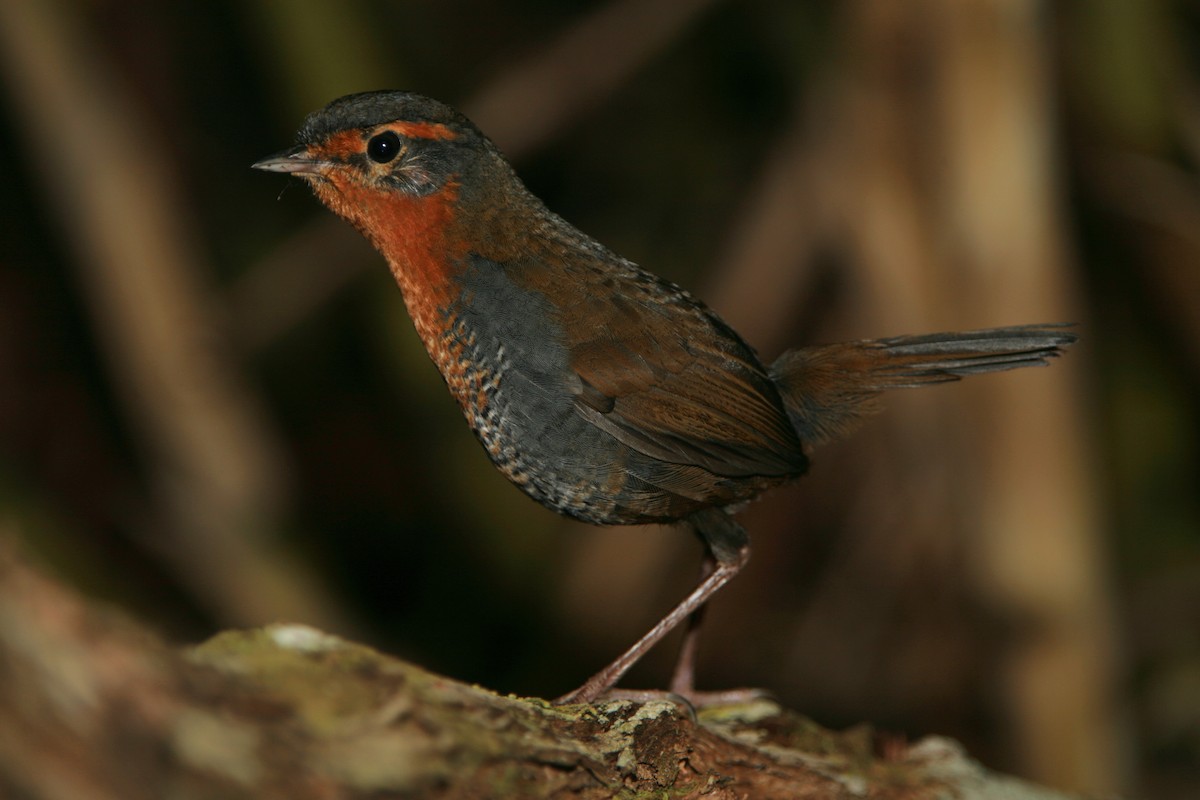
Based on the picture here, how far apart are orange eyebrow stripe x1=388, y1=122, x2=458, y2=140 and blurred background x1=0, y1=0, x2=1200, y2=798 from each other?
1.85 metres

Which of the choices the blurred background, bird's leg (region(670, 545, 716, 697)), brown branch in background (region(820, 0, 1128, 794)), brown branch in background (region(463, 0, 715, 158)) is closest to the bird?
bird's leg (region(670, 545, 716, 697))

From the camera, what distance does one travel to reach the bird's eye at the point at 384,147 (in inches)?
130

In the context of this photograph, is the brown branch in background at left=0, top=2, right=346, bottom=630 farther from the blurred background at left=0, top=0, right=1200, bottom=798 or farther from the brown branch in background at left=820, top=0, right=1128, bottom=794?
the brown branch in background at left=820, top=0, right=1128, bottom=794

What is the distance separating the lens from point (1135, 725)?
249 inches

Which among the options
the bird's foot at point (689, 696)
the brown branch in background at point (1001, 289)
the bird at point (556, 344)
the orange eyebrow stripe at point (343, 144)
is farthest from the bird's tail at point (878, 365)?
the orange eyebrow stripe at point (343, 144)

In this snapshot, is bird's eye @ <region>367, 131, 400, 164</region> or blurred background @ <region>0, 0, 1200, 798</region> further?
blurred background @ <region>0, 0, 1200, 798</region>

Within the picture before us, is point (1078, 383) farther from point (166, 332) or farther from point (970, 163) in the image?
point (166, 332)

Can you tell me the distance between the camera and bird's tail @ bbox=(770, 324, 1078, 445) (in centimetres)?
347

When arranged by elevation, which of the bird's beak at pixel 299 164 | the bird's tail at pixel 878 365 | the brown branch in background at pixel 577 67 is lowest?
the bird's tail at pixel 878 365

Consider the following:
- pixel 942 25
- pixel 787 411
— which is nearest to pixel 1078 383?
pixel 942 25

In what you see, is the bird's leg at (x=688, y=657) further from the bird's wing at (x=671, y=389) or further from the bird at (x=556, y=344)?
the bird's wing at (x=671, y=389)

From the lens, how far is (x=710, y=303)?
19.8ft

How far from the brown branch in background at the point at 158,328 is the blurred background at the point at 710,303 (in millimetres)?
17

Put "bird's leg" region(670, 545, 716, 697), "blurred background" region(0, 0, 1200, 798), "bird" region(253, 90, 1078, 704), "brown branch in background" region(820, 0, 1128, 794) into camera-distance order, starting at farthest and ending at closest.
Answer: "blurred background" region(0, 0, 1200, 798)
"brown branch in background" region(820, 0, 1128, 794)
"bird's leg" region(670, 545, 716, 697)
"bird" region(253, 90, 1078, 704)
